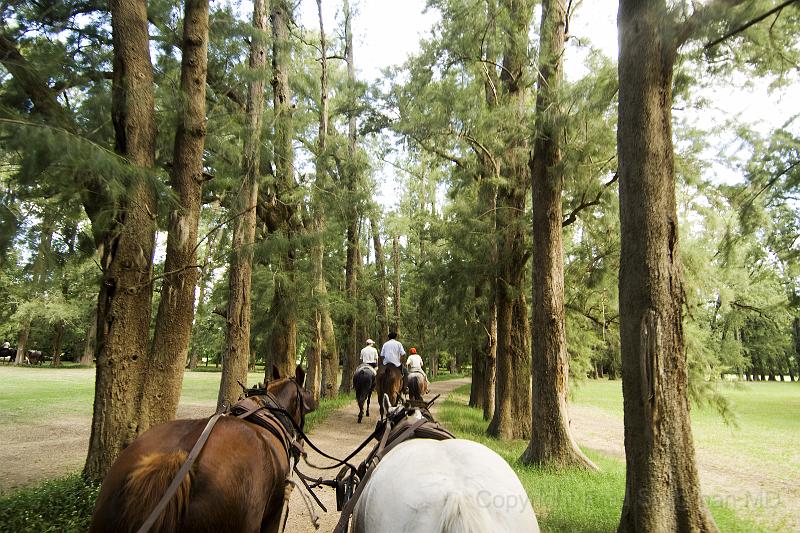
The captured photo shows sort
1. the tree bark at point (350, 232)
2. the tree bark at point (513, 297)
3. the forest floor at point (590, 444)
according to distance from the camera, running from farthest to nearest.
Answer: the tree bark at point (350, 232)
the tree bark at point (513, 297)
the forest floor at point (590, 444)

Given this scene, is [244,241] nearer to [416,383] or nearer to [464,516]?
[416,383]

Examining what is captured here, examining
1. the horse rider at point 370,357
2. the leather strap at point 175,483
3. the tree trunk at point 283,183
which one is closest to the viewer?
the leather strap at point 175,483

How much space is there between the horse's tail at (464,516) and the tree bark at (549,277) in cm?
631

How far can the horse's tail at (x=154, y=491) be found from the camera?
2.51 metres

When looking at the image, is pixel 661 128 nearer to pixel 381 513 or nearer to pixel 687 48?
pixel 687 48

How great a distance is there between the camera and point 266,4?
11.0 meters

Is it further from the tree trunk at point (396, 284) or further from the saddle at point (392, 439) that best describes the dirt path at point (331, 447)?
the tree trunk at point (396, 284)

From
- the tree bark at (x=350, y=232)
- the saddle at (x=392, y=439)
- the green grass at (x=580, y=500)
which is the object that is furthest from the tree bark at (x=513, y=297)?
the saddle at (x=392, y=439)

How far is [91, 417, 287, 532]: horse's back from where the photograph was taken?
2.54 metres

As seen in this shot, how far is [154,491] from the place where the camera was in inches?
101

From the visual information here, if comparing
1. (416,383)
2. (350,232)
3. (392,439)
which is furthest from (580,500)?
(350,232)

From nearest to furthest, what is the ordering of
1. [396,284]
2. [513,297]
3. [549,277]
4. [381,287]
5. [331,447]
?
[549,277] < [331,447] < [513,297] < [381,287] < [396,284]

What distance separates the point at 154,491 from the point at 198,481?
27 cm

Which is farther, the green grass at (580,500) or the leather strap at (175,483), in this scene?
the green grass at (580,500)
